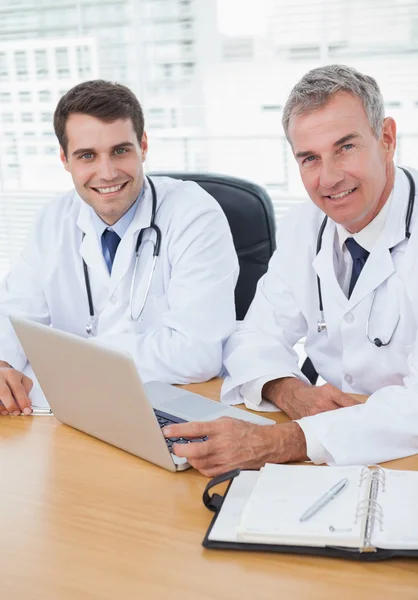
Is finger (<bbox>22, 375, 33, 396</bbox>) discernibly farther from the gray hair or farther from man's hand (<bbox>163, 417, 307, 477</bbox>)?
the gray hair

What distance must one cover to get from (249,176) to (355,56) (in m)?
0.69

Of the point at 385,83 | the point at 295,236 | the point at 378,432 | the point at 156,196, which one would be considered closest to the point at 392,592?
the point at 378,432

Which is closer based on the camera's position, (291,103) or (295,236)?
(291,103)

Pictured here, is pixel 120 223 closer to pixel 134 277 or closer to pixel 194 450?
pixel 134 277

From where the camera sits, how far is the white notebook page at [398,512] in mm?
940

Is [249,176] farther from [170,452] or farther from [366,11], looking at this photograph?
[170,452]

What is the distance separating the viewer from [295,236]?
1.71 meters

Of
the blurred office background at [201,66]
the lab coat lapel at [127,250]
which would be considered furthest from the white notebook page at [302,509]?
the blurred office background at [201,66]

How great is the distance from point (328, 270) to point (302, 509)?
69 cm

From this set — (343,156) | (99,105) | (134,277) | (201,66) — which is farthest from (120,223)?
(201,66)

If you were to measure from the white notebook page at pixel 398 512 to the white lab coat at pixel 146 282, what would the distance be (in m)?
0.61

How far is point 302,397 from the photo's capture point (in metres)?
1.40

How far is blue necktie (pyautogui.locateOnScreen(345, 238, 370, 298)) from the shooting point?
156cm

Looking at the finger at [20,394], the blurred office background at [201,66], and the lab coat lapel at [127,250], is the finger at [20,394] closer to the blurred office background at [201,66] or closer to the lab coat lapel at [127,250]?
the lab coat lapel at [127,250]
